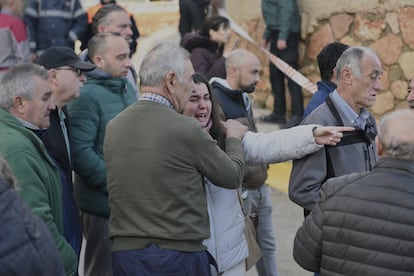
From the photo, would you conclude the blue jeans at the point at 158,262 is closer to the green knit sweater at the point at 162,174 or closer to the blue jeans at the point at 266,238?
the green knit sweater at the point at 162,174

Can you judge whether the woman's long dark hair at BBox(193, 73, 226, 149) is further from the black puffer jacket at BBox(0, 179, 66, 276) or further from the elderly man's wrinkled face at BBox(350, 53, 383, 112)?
the black puffer jacket at BBox(0, 179, 66, 276)

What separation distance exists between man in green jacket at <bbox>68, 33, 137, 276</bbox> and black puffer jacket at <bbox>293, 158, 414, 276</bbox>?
5.35ft

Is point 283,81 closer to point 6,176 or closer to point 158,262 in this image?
point 158,262

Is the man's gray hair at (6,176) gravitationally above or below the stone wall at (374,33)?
above

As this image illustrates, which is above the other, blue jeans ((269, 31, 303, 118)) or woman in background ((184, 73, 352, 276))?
woman in background ((184, 73, 352, 276))

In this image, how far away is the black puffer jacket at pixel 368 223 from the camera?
9.63 ft

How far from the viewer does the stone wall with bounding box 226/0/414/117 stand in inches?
303

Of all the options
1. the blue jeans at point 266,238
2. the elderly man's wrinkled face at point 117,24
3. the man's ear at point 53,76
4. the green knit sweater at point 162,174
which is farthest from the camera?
the elderly man's wrinkled face at point 117,24

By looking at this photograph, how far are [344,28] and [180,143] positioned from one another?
17.9 ft

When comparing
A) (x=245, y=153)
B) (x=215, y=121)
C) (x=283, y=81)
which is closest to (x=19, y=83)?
(x=215, y=121)

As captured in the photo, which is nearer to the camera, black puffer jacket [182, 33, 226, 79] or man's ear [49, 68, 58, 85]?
man's ear [49, 68, 58, 85]

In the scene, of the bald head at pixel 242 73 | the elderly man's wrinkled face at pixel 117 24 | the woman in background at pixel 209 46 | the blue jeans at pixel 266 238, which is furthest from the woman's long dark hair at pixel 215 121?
the woman in background at pixel 209 46

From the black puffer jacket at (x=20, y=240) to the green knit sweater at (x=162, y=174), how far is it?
2.14 ft

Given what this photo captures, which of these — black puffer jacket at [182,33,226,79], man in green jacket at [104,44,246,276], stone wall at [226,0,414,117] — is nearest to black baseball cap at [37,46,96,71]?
man in green jacket at [104,44,246,276]
